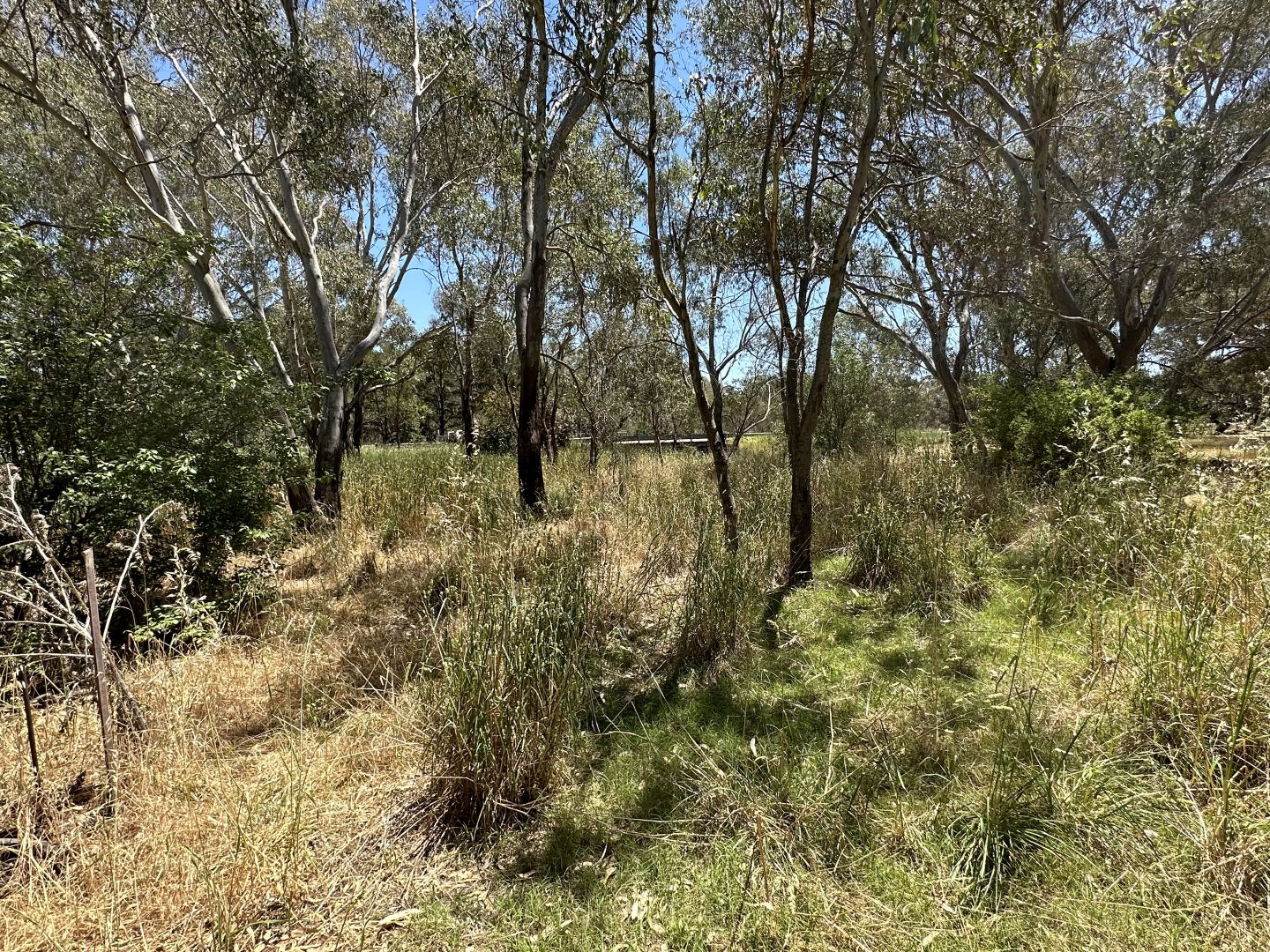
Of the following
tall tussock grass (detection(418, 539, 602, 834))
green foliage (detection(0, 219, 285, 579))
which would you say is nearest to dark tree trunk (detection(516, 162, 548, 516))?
green foliage (detection(0, 219, 285, 579))

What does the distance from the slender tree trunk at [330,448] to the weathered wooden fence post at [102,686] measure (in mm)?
4583

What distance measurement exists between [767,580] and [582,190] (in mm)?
6438

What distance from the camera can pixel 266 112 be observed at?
5.72 metres

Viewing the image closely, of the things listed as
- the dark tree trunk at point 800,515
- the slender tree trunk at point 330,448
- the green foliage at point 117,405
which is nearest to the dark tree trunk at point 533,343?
the slender tree trunk at point 330,448

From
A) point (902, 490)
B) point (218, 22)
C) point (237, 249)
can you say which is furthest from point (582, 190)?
point (237, 249)

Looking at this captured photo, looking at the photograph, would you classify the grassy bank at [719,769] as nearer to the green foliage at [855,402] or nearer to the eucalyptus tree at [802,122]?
the eucalyptus tree at [802,122]

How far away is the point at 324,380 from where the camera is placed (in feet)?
19.1

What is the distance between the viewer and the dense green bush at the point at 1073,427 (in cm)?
436

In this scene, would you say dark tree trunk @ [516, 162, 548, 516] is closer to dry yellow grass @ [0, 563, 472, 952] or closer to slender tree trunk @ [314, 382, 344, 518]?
slender tree trunk @ [314, 382, 344, 518]

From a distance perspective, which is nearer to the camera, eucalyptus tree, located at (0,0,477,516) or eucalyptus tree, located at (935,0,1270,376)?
eucalyptus tree, located at (0,0,477,516)

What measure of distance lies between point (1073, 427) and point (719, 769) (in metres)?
4.86

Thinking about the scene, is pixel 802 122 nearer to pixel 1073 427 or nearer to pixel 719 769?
pixel 1073 427

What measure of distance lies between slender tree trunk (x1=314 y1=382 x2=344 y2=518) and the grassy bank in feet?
10.1

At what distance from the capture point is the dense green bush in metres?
4.36
